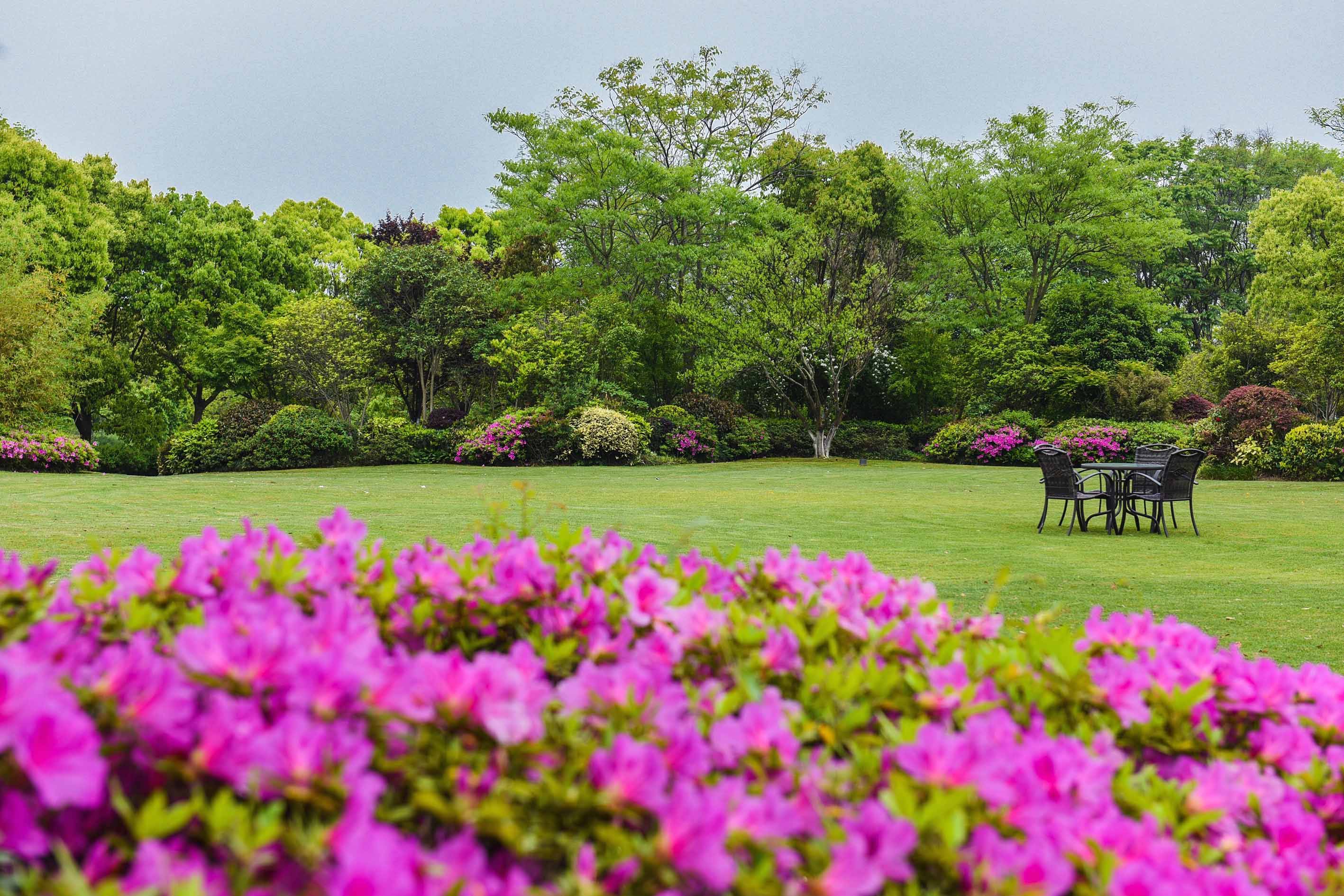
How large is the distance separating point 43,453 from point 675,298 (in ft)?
57.5

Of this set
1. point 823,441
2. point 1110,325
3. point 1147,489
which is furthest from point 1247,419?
point 1147,489

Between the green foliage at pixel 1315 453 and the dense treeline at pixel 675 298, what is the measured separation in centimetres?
476

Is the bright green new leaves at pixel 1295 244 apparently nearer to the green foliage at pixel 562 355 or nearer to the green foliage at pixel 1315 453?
the green foliage at pixel 1315 453

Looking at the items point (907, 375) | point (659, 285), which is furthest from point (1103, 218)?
point (659, 285)

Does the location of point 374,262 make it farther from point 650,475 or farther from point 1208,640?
point 1208,640

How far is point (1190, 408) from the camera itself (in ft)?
96.1

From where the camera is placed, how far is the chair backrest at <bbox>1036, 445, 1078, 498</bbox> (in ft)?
31.1

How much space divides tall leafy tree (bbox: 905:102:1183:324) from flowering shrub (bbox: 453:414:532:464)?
1608 cm

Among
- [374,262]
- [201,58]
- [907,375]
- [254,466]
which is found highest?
[201,58]

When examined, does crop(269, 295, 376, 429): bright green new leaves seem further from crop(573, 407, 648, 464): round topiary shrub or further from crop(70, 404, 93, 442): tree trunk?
crop(70, 404, 93, 442): tree trunk

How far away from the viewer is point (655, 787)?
0.94 meters

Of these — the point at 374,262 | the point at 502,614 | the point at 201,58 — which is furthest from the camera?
the point at 374,262

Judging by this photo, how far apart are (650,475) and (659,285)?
12.2 meters

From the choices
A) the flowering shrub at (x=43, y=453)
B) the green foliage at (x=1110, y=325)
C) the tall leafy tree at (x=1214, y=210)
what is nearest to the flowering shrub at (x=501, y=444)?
the flowering shrub at (x=43, y=453)
